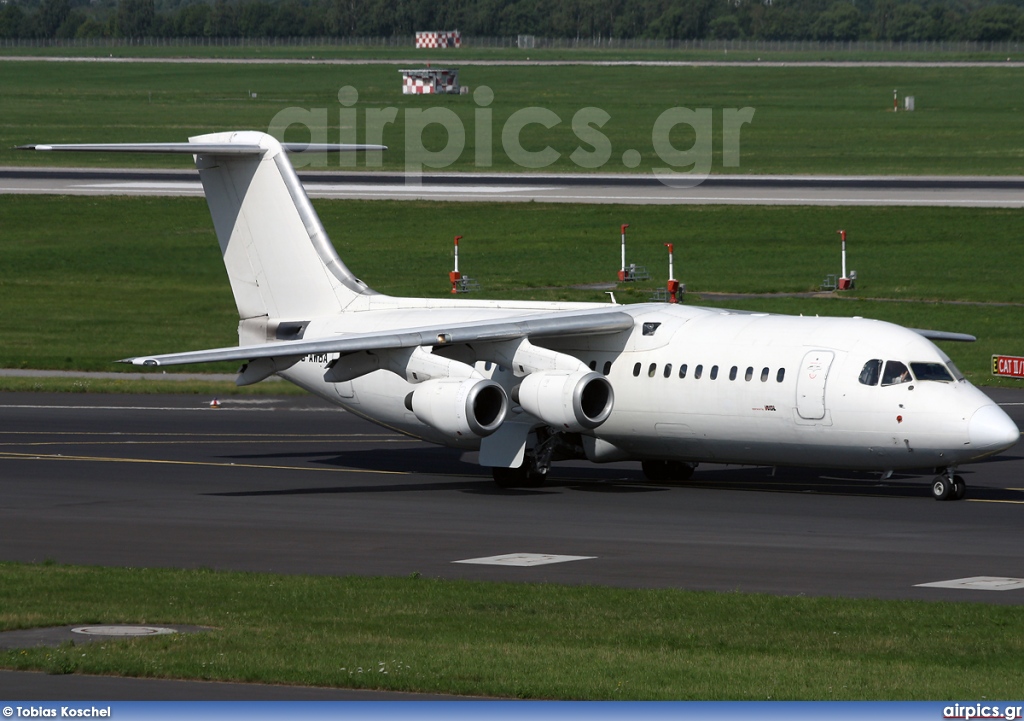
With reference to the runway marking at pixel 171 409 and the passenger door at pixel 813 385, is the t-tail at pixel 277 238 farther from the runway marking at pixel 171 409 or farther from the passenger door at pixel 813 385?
the passenger door at pixel 813 385

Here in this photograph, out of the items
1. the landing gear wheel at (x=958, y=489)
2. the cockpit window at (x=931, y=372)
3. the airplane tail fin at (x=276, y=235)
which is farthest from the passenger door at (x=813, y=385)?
the airplane tail fin at (x=276, y=235)

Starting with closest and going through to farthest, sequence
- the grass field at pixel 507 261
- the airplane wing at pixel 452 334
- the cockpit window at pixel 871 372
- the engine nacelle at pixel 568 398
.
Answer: the cockpit window at pixel 871 372
the airplane wing at pixel 452 334
the engine nacelle at pixel 568 398
the grass field at pixel 507 261

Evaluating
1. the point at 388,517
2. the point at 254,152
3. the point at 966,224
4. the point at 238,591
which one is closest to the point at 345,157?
the point at 966,224

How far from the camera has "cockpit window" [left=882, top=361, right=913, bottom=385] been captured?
1131 inches

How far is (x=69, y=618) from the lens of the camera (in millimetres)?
18484

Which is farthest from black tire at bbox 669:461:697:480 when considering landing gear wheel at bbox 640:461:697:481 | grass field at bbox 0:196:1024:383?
grass field at bbox 0:196:1024:383

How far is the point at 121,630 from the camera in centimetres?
1792

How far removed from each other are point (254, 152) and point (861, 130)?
7975 centimetres

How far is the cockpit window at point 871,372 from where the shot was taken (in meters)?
28.8

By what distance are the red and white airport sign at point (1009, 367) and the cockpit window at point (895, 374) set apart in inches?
434

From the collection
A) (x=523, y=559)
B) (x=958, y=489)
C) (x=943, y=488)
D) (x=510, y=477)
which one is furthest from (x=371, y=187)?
(x=523, y=559)

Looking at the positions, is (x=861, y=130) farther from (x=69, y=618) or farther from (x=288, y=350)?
(x=69, y=618)

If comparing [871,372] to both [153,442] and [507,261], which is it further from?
[507,261]

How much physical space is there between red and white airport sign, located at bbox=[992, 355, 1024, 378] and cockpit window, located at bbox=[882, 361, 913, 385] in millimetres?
11018
